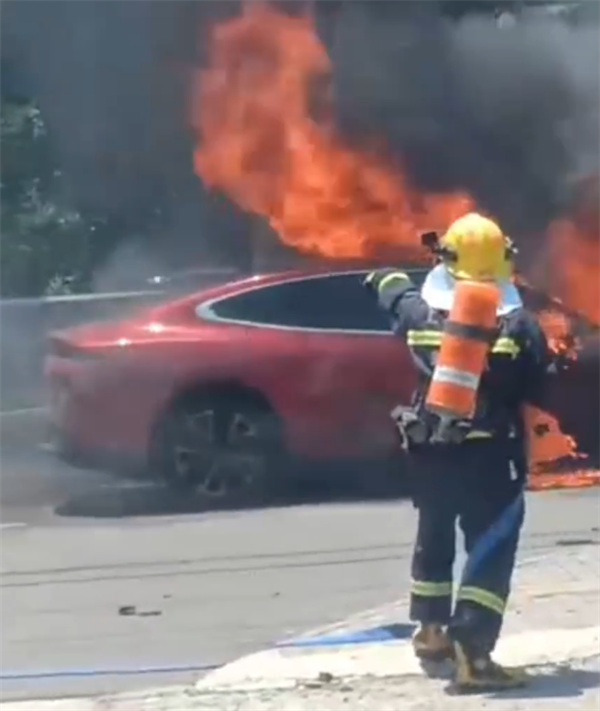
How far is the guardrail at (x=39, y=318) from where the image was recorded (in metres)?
9.62

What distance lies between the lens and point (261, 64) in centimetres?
1002

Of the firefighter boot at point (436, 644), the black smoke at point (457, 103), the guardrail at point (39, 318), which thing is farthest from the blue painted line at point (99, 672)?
the black smoke at point (457, 103)

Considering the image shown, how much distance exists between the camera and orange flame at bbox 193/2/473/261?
31.9 ft

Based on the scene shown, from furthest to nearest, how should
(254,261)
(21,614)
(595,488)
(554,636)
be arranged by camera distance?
(595,488) < (254,261) < (21,614) < (554,636)

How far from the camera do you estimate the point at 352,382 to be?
10242 millimetres

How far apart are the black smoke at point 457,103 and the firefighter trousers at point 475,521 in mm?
4012

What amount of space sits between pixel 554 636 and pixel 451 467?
102 cm

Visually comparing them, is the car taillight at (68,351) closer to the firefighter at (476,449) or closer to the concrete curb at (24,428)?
the concrete curb at (24,428)

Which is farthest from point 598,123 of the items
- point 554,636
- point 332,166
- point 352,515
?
point 554,636

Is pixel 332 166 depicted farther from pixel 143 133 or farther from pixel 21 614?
pixel 21 614

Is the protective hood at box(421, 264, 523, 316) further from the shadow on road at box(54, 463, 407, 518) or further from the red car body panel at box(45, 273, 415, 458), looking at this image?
the shadow on road at box(54, 463, 407, 518)

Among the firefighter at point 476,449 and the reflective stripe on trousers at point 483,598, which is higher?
the firefighter at point 476,449

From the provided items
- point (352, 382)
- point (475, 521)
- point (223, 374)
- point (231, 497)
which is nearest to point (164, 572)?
point (231, 497)

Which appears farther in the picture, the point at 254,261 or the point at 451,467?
the point at 254,261
